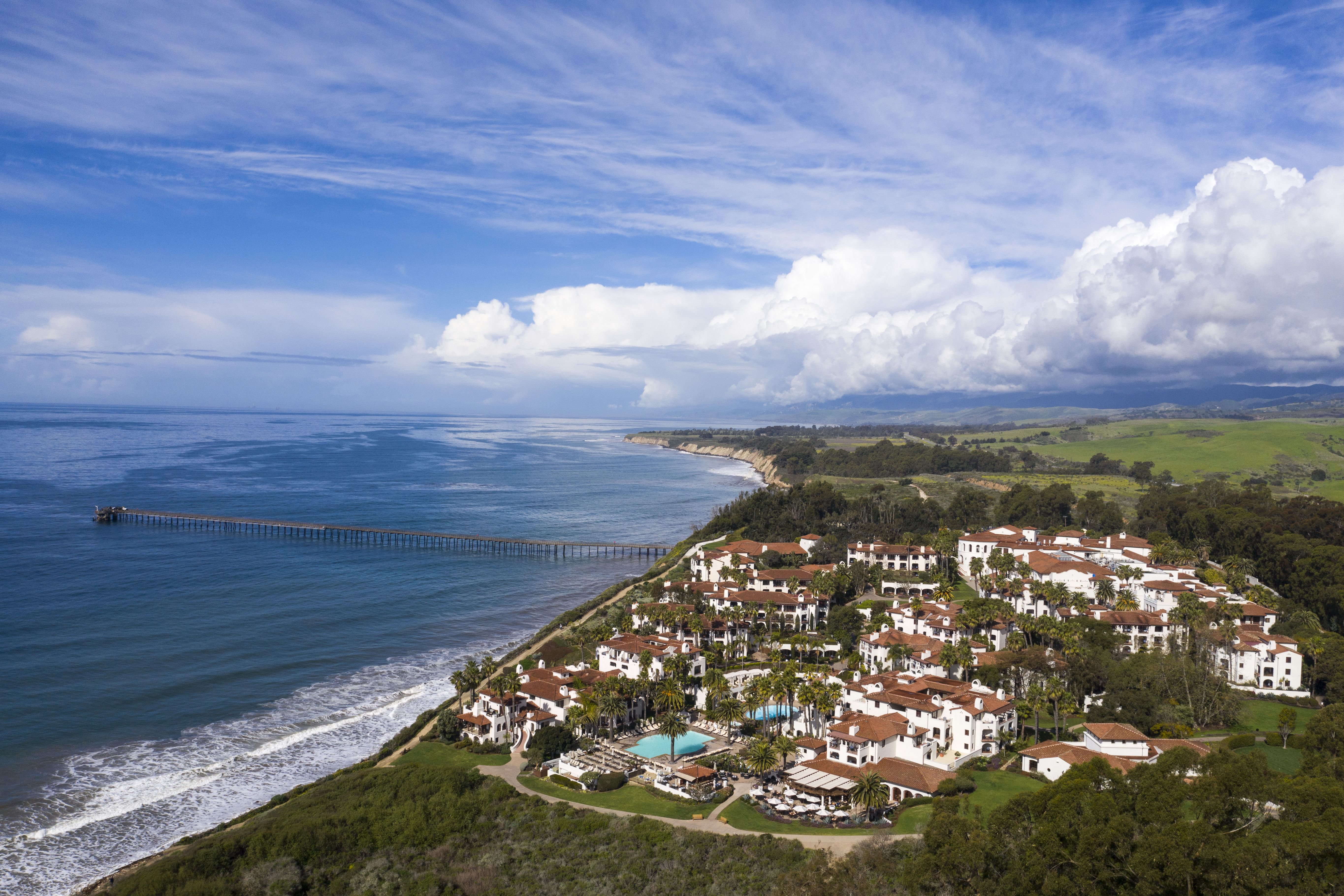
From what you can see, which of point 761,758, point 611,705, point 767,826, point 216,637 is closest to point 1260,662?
point 761,758

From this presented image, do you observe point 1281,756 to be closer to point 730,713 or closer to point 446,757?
point 730,713

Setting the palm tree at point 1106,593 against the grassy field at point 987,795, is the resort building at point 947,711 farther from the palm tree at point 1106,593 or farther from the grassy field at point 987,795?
the palm tree at point 1106,593

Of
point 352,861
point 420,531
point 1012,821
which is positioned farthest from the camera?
point 420,531

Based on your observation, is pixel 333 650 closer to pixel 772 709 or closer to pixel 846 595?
pixel 772 709

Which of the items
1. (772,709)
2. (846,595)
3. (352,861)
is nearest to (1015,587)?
(846,595)

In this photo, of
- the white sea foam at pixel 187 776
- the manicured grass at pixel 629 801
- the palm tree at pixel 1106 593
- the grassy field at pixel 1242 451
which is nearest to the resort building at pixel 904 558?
the palm tree at pixel 1106 593

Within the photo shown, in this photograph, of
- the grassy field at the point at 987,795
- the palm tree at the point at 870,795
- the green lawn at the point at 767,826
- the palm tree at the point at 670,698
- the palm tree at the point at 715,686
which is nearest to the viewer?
the grassy field at the point at 987,795

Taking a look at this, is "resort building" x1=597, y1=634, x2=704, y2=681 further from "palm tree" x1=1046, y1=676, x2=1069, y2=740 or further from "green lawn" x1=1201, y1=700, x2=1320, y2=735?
"green lawn" x1=1201, y1=700, x2=1320, y2=735
